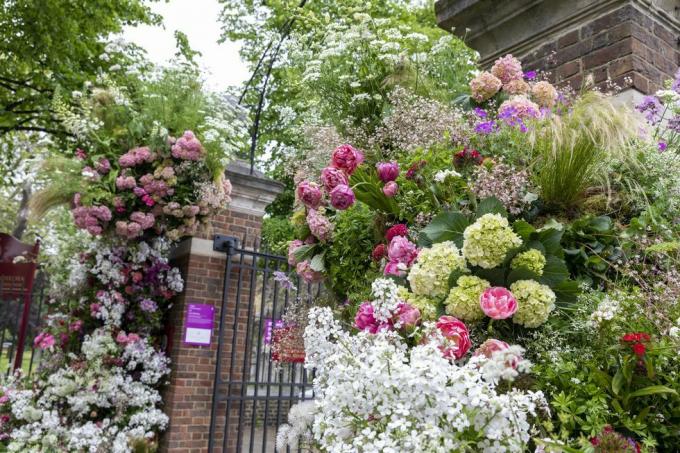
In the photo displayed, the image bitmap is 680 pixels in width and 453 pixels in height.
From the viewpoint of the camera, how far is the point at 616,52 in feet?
9.59

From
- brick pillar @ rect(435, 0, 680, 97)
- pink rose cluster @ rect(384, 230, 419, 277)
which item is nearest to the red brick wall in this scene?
brick pillar @ rect(435, 0, 680, 97)

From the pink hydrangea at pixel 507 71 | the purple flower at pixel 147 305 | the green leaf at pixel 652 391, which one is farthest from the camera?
the purple flower at pixel 147 305

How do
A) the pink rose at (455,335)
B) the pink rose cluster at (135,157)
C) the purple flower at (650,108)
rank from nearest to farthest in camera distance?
the pink rose at (455,335) < the purple flower at (650,108) < the pink rose cluster at (135,157)

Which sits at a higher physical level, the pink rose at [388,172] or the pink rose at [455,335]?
the pink rose at [388,172]

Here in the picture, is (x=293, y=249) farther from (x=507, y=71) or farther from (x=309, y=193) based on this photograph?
(x=507, y=71)

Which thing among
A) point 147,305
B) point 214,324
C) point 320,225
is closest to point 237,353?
point 214,324

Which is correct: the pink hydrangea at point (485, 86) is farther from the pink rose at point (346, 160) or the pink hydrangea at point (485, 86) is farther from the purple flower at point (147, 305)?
the purple flower at point (147, 305)

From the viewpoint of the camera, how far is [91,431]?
4.78m

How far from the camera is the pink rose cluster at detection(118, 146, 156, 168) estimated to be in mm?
4551

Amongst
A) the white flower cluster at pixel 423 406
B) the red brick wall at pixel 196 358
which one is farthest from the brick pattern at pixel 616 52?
the red brick wall at pixel 196 358

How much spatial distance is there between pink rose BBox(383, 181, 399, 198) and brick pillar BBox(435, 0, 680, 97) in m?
1.63

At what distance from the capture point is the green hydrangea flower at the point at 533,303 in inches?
64.2

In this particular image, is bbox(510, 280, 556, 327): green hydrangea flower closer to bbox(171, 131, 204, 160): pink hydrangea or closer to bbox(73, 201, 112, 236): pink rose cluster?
bbox(171, 131, 204, 160): pink hydrangea

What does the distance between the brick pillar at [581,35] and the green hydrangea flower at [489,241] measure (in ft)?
5.81
